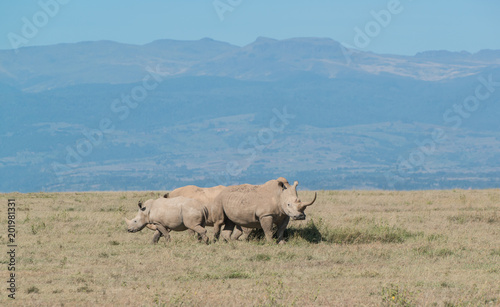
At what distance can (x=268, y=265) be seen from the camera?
16.5 metres

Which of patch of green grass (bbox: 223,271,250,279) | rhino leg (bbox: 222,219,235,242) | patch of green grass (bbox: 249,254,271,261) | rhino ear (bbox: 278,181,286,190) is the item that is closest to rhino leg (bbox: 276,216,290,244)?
rhino ear (bbox: 278,181,286,190)

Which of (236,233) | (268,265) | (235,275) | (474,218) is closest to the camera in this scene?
(235,275)

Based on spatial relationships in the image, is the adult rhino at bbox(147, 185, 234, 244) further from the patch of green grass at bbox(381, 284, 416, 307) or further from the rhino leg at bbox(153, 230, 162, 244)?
the patch of green grass at bbox(381, 284, 416, 307)

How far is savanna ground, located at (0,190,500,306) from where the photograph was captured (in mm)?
13266

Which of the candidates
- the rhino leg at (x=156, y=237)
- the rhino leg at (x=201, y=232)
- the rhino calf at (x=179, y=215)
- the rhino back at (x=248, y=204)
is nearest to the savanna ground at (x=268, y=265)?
the rhino leg at (x=156, y=237)

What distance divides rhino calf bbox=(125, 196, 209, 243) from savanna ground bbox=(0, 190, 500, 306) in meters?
0.42

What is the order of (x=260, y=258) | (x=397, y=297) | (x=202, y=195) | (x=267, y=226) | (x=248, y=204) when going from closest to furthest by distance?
(x=397, y=297) → (x=260, y=258) → (x=267, y=226) → (x=248, y=204) → (x=202, y=195)

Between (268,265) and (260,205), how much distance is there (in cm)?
293

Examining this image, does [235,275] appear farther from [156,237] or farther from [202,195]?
[202,195]

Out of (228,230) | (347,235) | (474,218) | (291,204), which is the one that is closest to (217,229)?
(228,230)

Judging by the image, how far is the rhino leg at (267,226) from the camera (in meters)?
19.2

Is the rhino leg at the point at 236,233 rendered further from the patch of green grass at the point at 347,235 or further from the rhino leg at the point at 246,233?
the patch of green grass at the point at 347,235

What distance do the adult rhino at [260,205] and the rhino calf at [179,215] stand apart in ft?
2.06

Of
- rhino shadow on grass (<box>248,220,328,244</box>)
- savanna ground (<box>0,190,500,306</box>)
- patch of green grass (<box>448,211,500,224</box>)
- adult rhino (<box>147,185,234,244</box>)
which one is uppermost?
adult rhino (<box>147,185,234,244</box>)
